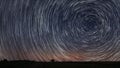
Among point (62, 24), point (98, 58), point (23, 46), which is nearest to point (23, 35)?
point (23, 46)

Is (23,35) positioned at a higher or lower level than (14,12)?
lower

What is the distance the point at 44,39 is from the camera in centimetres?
246

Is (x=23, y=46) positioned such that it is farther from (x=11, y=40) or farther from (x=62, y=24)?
(x=62, y=24)

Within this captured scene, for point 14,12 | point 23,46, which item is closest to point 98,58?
point 23,46

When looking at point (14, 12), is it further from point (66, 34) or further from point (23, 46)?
point (66, 34)

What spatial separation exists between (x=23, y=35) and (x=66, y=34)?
463 mm
